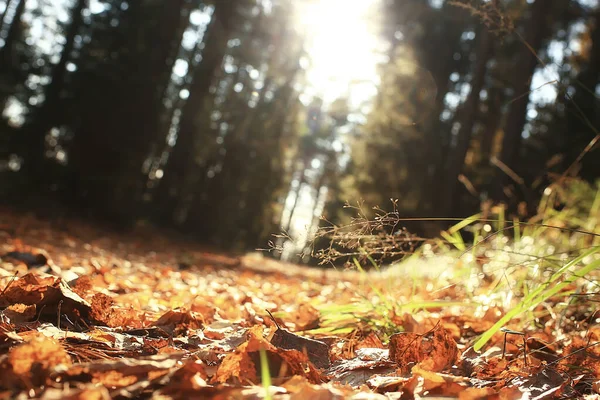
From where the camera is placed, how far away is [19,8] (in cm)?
1402

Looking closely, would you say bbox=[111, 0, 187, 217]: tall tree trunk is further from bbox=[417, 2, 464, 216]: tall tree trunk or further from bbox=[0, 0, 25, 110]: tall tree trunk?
bbox=[417, 2, 464, 216]: tall tree trunk

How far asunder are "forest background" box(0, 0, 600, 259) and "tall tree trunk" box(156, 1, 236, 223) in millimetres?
34

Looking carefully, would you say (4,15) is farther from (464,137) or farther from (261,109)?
(464,137)

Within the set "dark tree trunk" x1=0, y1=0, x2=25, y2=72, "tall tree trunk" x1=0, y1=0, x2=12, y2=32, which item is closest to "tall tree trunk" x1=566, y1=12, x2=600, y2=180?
"dark tree trunk" x1=0, y1=0, x2=25, y2=72

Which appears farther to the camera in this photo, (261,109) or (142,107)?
(261,109)

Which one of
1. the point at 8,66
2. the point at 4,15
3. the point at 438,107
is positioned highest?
the point at 438,107

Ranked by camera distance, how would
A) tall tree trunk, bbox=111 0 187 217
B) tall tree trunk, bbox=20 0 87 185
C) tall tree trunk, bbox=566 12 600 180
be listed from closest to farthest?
tall tree trunk, bbox=111 0 187 217, tall tree trunk, bbox=20 0 87 185, tall tree trunk, bbox=566 12 600 180

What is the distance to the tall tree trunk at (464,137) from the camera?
973 centimetres

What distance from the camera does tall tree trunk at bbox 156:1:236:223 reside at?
12008 mm

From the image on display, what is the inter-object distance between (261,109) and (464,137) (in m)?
6.06

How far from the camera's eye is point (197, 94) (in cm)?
1202

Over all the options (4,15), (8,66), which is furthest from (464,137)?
(4,15)

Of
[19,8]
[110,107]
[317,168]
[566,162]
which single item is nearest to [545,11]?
[566,162]

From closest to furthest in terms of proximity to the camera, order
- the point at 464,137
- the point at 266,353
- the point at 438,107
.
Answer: the point at 266,353 < the point at 464,137 < the point at 438,107
